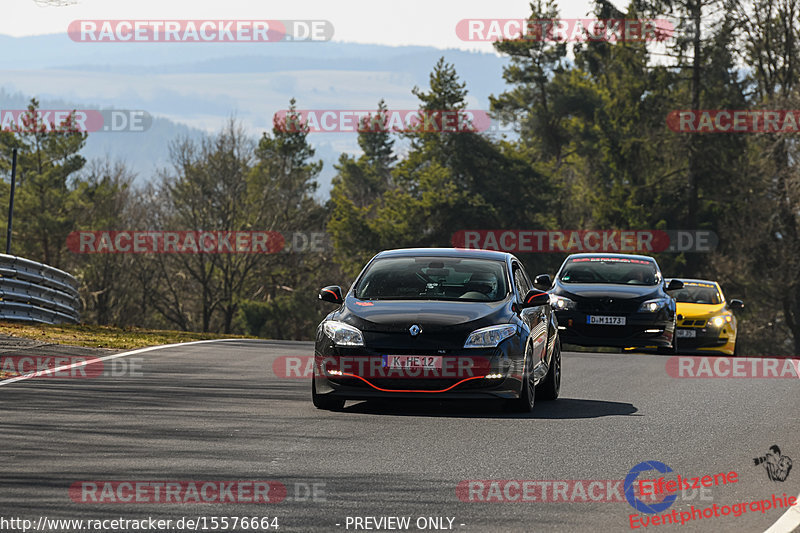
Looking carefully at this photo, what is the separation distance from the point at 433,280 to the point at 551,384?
1.94m

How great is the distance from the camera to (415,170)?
206 ft

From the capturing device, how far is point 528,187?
5981 centimetres

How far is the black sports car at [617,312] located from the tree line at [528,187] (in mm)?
28984

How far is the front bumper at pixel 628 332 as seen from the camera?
1961 centimetres

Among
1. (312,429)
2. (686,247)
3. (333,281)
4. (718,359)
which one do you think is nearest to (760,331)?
(686,247)

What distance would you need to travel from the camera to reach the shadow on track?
458 inches

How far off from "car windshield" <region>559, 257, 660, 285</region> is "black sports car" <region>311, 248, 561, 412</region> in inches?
362
